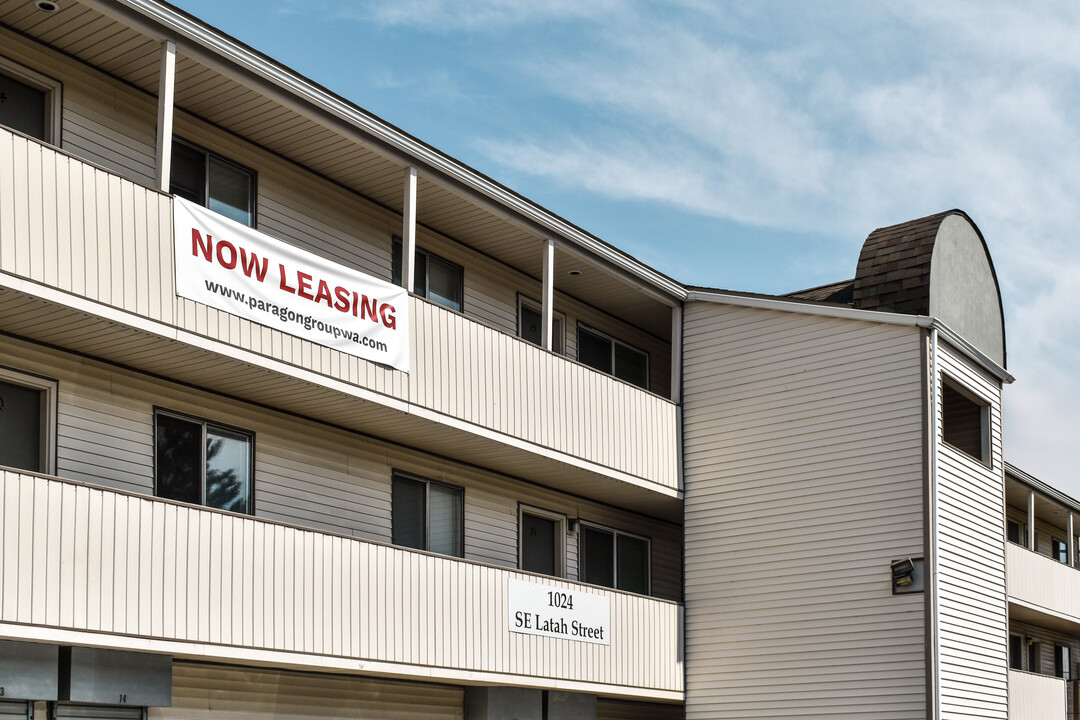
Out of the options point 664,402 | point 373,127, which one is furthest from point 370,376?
point 664,402

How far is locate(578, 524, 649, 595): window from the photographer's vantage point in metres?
23.1

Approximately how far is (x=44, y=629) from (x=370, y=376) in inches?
214

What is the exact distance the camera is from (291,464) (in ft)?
57.6

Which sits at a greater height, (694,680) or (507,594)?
(507,594)

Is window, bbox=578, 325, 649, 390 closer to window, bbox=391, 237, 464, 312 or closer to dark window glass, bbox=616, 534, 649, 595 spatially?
dark window glass, bbox=616, 534, 649, 595

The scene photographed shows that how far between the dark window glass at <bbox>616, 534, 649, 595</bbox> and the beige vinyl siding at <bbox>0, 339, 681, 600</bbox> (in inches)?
12.1

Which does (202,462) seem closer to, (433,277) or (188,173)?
(188,173)

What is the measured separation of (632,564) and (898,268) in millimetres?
7044


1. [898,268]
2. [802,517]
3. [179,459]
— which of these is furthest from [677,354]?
[179,459]

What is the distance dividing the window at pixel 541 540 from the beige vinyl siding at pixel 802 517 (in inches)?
85.1

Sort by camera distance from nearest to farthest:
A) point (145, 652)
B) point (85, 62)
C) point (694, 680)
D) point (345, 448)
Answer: point (145, 652)
point (85, 62)
point (345, 448)
point (694, 680)

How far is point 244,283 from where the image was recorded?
49.2 ft

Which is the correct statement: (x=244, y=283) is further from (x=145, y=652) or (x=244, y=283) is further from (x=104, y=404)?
(x=145, y=652)

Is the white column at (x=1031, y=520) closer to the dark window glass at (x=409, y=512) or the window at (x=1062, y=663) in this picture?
the window at (x=1062, y=663)
